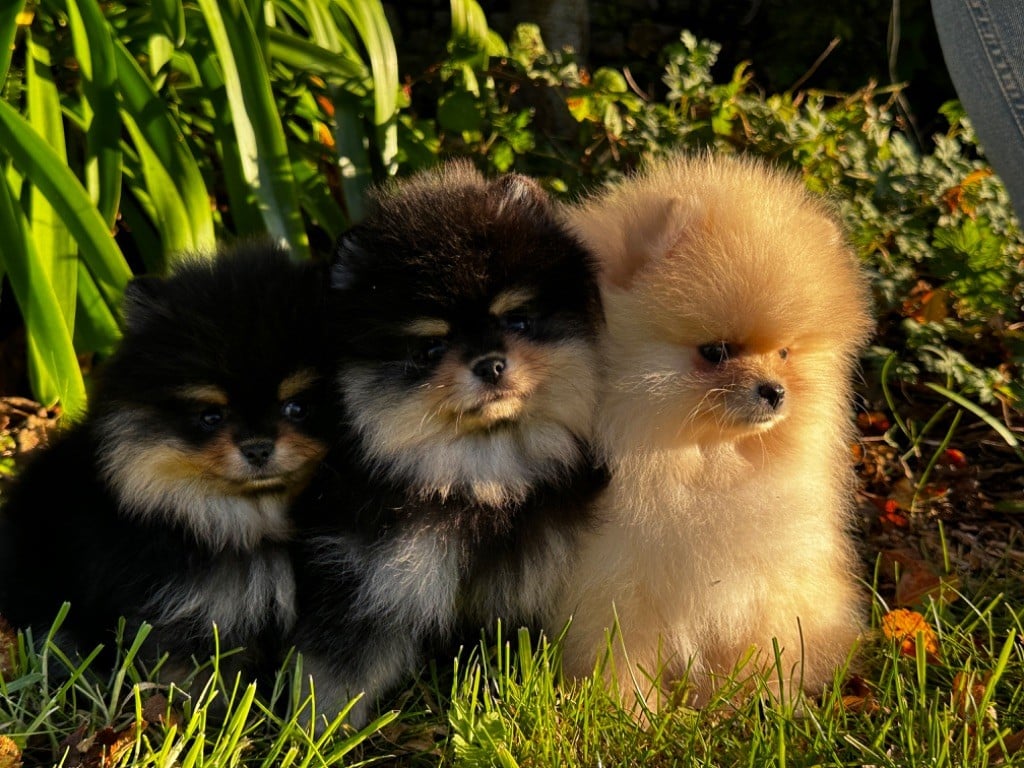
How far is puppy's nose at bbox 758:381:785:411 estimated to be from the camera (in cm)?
217

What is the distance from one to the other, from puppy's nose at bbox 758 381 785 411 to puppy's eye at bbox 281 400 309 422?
0.95 m

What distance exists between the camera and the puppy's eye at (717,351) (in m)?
2.23

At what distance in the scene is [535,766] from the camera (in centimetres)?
215

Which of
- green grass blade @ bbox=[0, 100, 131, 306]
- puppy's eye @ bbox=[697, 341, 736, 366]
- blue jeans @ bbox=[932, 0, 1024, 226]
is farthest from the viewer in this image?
green grass blade @ bbox=[0, 100, 131, 306]

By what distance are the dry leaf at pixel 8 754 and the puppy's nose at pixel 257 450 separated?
0.72m

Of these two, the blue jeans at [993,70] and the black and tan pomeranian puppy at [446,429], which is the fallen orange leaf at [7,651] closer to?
the black and tan pomeranian puppy at [446,429]

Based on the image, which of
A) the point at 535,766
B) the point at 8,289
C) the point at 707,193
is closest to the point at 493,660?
the point at 535,766

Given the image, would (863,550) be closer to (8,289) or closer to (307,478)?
(307,478)

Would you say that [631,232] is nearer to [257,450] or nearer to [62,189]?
[257,450]

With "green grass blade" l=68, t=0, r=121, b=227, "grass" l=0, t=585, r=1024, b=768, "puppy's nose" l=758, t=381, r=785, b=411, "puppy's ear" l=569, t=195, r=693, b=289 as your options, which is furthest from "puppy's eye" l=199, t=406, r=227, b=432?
"green grass blade" l=68, t=0, r=121, b=227

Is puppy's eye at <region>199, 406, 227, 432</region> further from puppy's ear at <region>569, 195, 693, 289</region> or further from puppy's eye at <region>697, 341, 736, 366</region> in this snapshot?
puppy's eye at <region>697, 341, 736, 366</region>

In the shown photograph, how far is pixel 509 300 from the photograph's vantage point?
2207mm

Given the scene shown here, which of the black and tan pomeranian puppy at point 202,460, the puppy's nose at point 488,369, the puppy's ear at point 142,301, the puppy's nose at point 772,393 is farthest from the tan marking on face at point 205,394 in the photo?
the puppy's nose at point 772,393

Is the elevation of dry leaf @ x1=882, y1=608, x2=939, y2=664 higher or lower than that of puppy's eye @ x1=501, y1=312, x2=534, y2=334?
lower
